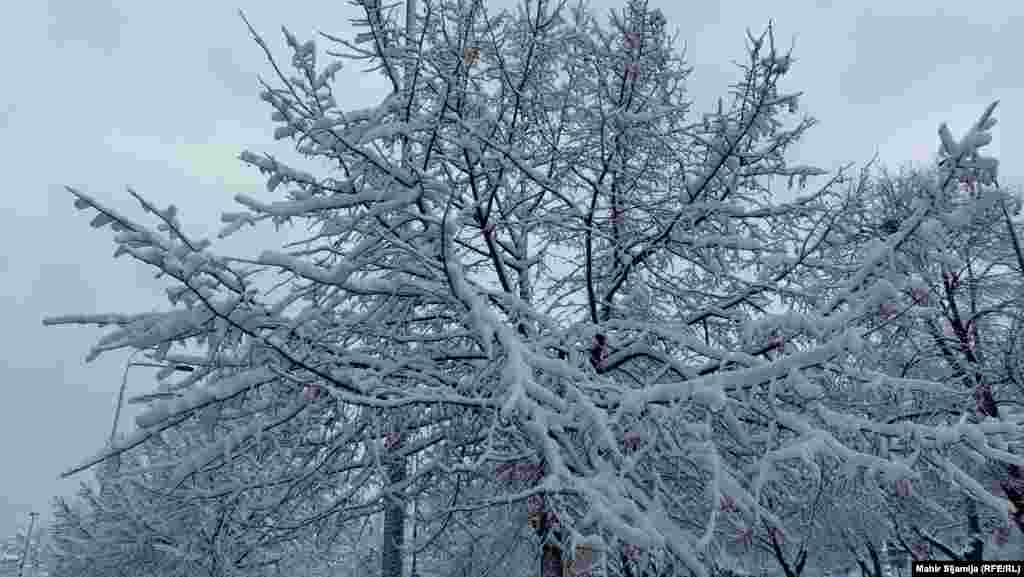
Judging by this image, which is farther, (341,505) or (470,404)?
(341,505)

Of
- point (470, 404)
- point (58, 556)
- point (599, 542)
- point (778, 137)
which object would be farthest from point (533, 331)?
point (58, 556)

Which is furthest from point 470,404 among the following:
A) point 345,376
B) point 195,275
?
point 195,275

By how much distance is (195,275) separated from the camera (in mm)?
2594

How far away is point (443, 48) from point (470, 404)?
260 cm

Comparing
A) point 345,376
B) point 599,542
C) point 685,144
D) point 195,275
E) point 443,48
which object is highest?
point 443,48

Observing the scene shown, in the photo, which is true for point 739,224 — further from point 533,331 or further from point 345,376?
point 345,376

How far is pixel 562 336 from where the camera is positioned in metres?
3.15

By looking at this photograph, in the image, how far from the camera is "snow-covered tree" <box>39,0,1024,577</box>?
2.41 metres

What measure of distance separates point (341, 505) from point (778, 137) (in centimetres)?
404

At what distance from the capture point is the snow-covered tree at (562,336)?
2.41 meters

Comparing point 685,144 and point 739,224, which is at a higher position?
point 685,144

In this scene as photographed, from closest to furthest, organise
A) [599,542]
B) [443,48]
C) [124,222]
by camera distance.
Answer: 1. [599,542]
2. [124,222]
3. [443,48]

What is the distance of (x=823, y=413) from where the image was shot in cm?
261

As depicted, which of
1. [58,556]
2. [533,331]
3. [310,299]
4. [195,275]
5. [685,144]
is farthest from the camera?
[58,556]
